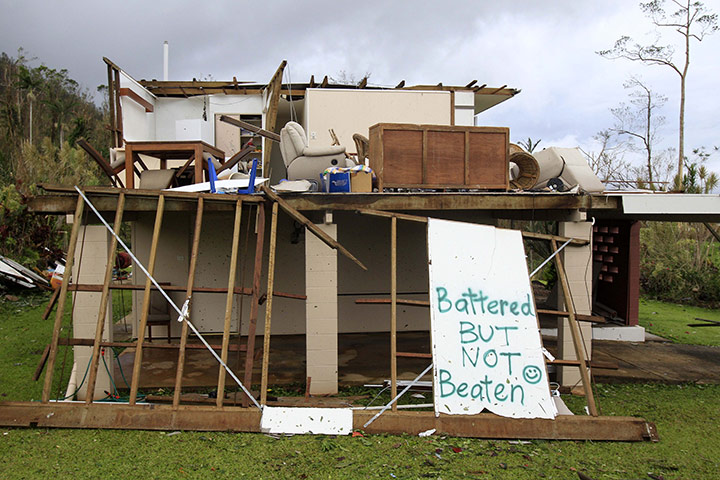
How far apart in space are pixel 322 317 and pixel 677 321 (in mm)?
10476

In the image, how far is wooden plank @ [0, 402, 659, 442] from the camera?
5434mm

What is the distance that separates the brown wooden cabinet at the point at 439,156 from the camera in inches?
275

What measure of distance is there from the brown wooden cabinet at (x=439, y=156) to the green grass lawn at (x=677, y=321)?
6.74 meters

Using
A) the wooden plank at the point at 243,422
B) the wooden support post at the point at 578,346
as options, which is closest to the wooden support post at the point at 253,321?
the wooden plank at the point at 243,422

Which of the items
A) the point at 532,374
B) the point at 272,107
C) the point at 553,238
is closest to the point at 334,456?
the point at 532,374

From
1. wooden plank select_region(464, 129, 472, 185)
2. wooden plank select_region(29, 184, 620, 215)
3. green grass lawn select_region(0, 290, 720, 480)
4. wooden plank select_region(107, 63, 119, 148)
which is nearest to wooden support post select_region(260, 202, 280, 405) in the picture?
green grass lawn select_region(0, 290, 720, 480)

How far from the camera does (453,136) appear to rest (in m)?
7.12

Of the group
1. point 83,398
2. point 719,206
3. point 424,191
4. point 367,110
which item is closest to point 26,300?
point 83,398

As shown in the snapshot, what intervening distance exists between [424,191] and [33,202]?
4558mm

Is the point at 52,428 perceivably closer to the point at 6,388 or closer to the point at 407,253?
the point at 6,388

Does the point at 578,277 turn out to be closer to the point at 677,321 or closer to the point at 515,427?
the point at 515,427

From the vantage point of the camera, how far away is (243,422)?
5496mm

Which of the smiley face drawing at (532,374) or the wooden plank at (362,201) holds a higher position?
the wooden plank at (362,201)

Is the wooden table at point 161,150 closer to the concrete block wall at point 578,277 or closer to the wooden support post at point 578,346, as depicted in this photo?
the wooden support post at point 578,346
